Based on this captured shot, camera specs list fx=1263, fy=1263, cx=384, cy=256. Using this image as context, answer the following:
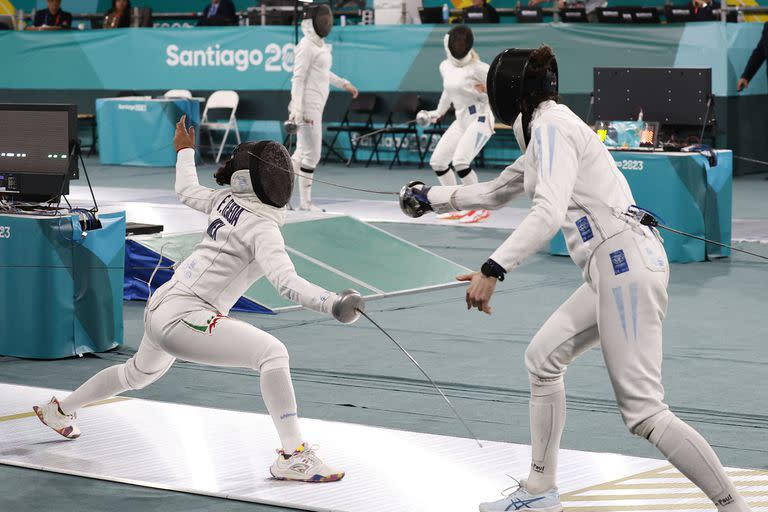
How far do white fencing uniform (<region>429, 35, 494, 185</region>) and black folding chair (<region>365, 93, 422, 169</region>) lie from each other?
4028 millimetres

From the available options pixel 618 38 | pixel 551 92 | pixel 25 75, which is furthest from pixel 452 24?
pixel 551 92

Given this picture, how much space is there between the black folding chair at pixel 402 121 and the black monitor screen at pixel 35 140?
8.89 m

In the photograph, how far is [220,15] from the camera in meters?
→ 16.6

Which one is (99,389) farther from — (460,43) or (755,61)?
(755,61)

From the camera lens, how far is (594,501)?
12.3 ft

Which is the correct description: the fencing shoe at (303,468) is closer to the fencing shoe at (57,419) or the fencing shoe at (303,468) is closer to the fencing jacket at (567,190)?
the fencing shoe at (57,419)

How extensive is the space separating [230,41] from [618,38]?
5.05 meters

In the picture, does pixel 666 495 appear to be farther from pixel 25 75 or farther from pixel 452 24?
pixel 25 75

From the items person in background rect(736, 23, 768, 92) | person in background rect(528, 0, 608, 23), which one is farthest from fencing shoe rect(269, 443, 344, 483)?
person in background rect(528, 0, 608, 23)

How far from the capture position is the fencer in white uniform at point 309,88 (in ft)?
34.2

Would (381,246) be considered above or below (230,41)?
below

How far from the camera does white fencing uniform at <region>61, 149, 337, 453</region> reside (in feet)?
13.0

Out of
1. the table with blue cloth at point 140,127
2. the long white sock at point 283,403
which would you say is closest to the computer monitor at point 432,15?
the table with blue cloth at point 140,127

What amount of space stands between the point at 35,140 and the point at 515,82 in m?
3.15
